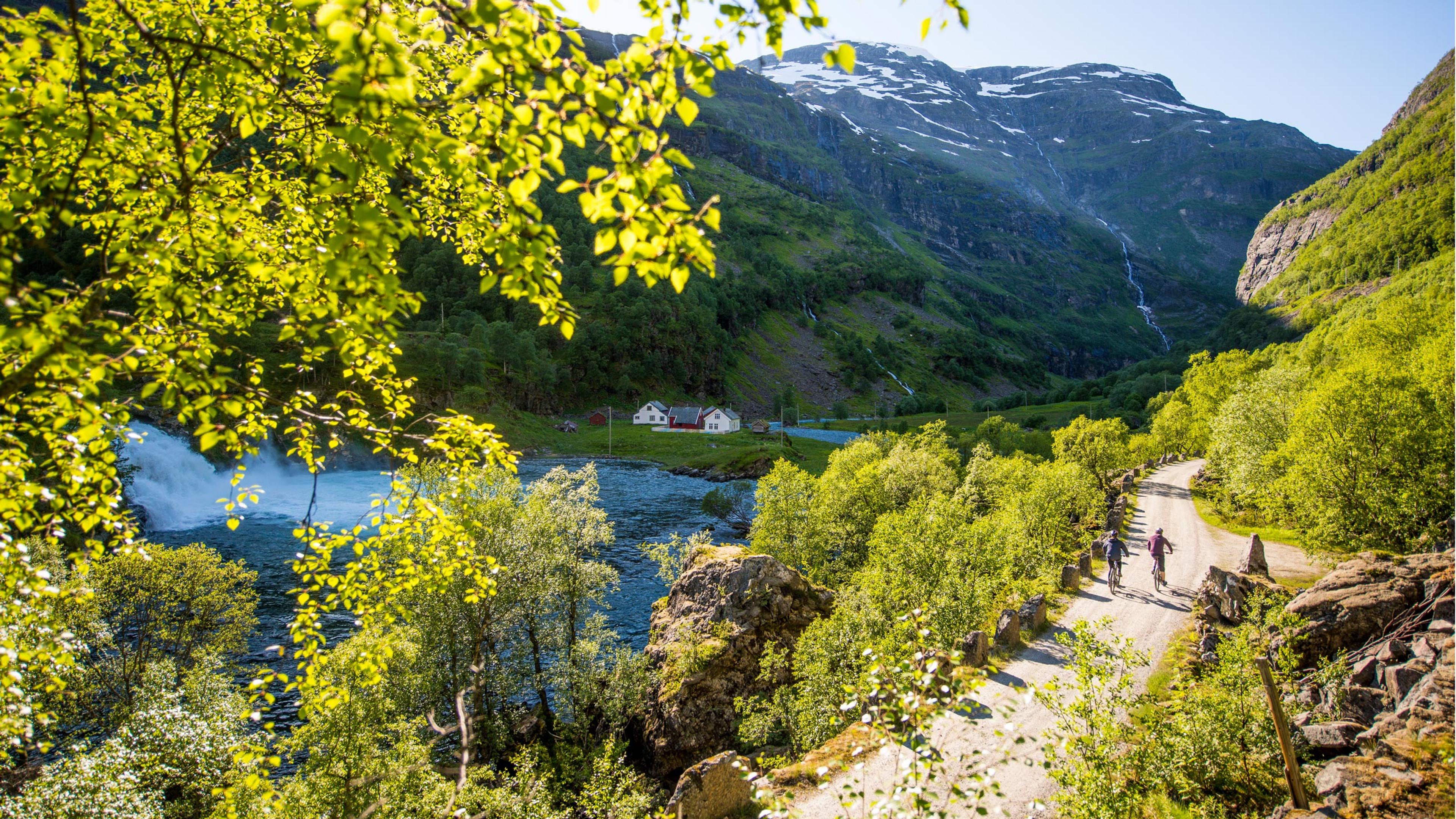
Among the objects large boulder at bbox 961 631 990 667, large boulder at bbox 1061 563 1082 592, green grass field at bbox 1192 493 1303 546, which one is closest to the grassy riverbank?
green grass field at bbox 1192 493 1303 546

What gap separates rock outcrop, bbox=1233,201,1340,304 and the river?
173m

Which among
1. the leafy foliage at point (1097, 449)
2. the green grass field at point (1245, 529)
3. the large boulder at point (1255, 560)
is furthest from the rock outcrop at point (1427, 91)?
the large boulder at point (1255, 560)

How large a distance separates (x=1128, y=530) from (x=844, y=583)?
56.0 ft

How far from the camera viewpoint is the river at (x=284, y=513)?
40.0m

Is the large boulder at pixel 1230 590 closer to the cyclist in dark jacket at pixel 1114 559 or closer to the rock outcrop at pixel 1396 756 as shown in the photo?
the cyclist in dark jacket at pixel 1114 559

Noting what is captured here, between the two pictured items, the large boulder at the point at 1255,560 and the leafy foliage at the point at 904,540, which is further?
Result: the large boulder at the point at 1255,560

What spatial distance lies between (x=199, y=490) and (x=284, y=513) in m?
9.33

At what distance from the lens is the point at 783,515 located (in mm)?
38688

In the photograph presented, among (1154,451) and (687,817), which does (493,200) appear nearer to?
(687,817)

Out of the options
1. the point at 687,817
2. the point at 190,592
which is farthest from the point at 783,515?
the point at 190,592

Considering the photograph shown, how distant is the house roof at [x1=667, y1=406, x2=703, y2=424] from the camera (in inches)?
5305

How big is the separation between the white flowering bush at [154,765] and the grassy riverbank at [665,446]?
7012 cm

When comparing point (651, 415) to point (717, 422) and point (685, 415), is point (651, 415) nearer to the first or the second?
point (685, 415)

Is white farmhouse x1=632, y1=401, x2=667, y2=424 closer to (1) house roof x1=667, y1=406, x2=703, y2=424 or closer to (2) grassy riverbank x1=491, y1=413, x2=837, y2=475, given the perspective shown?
(1) house roof x1=667, y1=406, x2=703, y2=424
